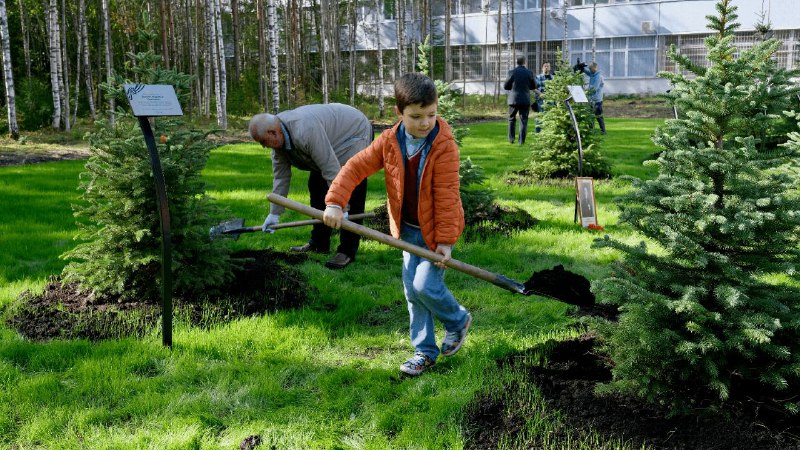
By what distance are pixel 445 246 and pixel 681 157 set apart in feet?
4.58

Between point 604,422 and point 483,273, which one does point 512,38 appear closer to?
point 483,273

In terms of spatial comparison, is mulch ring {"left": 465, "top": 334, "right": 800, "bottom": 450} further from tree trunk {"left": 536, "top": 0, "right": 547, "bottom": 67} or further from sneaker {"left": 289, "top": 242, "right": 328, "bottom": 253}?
tree trunk {"left": 536, "top": 0, "right": 547, "bottom": 67}

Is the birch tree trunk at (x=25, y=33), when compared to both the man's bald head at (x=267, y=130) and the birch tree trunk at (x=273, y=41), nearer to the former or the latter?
the birch tree trunk at (x=273, y=41)

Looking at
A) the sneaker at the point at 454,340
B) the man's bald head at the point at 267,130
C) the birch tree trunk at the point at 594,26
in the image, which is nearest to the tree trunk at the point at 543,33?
the birch tree trunk at the point at 594,26

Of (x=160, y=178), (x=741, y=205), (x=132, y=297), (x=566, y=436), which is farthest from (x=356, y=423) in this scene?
(x=132, y=297)

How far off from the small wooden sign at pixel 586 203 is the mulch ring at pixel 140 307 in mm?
3623

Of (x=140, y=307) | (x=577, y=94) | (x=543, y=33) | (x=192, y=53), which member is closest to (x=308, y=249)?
(x=140, y=307)

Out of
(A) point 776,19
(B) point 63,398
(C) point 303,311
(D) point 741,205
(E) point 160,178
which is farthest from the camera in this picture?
(A) point 776,19

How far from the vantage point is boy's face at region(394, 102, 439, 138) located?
12.2 feet

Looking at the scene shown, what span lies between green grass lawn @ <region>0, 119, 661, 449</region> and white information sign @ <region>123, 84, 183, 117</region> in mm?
1608

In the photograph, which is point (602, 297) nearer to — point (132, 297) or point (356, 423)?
point (356, 423)

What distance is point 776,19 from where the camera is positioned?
3159 centimetres

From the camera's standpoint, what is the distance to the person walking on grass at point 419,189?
379 centimetres

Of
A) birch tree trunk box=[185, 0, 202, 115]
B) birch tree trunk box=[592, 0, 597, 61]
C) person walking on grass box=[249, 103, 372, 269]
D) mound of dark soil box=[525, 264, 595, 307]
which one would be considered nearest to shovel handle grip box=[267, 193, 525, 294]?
mound of dark soil box=[525, 264, 595, 307]
